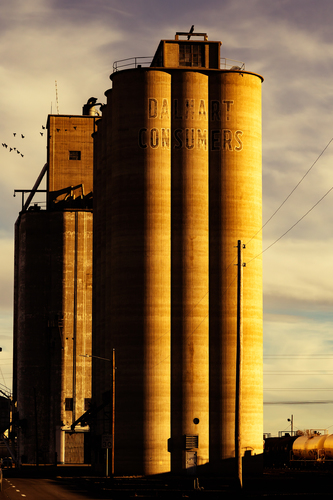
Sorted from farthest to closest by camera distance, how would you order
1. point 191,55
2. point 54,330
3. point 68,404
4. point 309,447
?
1. point 54,330
2. point 68,404
3. point 309,447
4. point 191,55

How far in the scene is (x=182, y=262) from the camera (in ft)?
239

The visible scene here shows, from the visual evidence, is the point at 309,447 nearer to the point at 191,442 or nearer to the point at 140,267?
the point at 191,442

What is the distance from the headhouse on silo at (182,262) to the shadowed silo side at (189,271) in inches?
3.6

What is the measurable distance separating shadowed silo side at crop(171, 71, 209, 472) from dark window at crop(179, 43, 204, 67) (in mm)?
3916

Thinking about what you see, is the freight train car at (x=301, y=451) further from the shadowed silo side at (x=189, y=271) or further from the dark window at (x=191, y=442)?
the dark window at (x=191, y=442)

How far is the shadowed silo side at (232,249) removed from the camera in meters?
71.5

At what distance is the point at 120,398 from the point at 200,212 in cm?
1781

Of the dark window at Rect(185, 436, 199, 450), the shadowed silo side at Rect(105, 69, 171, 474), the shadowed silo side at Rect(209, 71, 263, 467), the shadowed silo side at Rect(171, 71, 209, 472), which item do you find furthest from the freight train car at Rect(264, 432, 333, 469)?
the shadowed silo side at Rect(105, 69, 171, 474)

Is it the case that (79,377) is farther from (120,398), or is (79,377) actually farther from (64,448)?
(120,398)

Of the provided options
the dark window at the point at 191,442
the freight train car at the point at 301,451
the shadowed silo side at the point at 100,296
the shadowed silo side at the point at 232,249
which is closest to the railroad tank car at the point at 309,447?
the freight train car at the point at 301,451

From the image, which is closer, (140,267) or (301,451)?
(140,267)

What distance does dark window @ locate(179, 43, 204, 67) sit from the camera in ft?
261

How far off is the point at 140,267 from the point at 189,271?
433 centimetres

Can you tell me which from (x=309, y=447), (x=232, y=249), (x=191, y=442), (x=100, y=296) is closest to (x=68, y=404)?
(x=100, y=296)
